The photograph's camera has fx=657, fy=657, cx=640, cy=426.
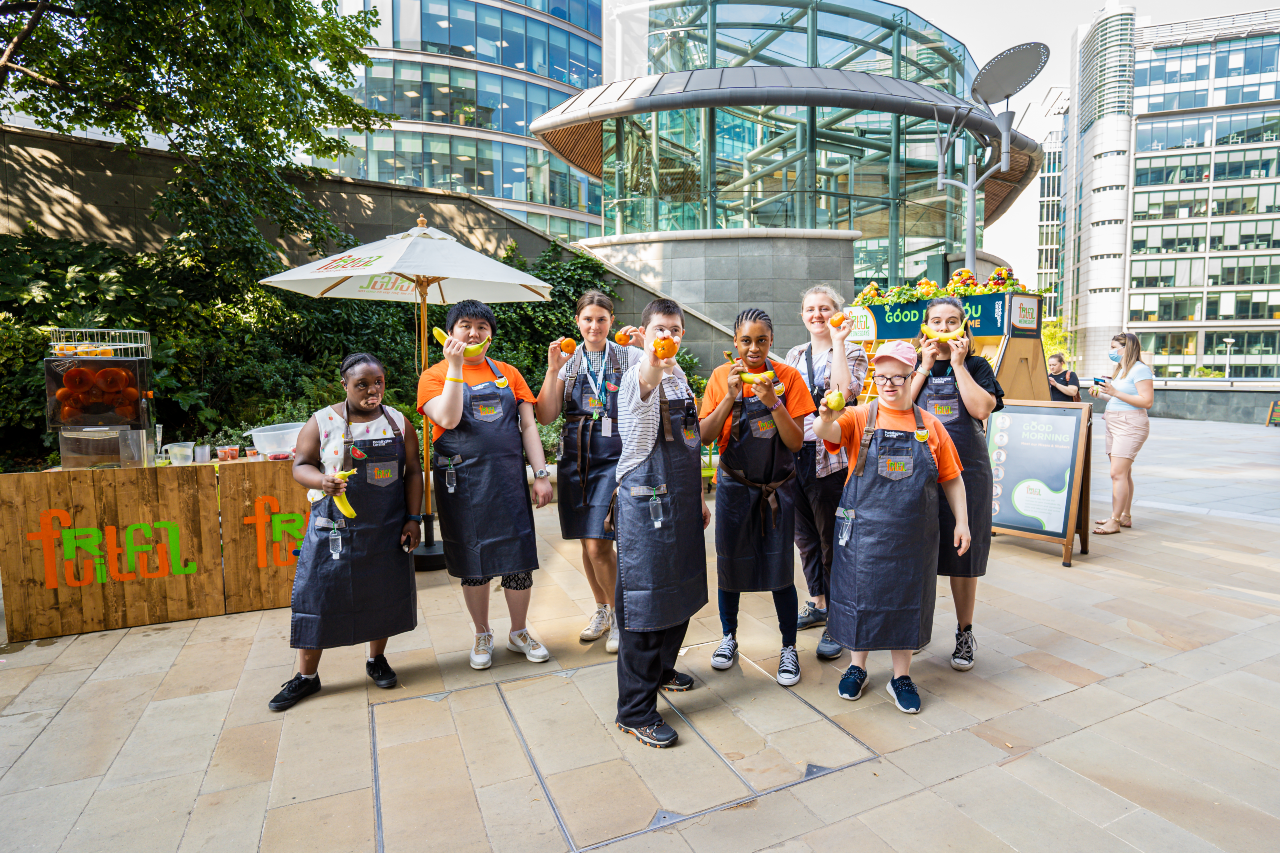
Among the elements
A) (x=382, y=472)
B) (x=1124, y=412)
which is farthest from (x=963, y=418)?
(x=1124, y=412)

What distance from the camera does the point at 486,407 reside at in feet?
10.6

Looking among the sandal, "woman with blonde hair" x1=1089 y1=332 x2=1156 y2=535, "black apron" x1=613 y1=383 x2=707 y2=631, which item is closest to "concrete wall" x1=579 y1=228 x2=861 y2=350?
"woman with blonde hair" x1=1089 y1=332 x2=1156 y2=535

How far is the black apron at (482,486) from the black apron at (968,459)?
2.16m

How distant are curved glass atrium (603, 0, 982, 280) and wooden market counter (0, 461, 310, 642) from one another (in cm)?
1190

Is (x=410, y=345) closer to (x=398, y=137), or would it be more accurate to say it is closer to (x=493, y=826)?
(x=493, y=826)

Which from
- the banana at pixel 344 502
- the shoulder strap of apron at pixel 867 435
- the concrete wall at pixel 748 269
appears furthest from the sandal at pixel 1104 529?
the concrete wall at pixel 748 269

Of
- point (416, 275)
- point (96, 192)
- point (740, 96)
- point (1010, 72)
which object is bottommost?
point (416, 275)

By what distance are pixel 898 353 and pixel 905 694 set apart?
1545 millimetres

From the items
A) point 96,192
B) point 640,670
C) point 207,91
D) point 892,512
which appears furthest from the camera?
point 96,192

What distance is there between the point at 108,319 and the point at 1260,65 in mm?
85405

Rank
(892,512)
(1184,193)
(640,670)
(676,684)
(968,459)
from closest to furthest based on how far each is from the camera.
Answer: (640,670) < (892,512) < (676,684) < (968,459) < (1184,193)

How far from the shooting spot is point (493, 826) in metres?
2.24

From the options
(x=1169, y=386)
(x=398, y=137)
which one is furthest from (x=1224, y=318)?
(x=398, y=137)

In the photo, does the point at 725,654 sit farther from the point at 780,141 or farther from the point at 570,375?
the point at 780,141
